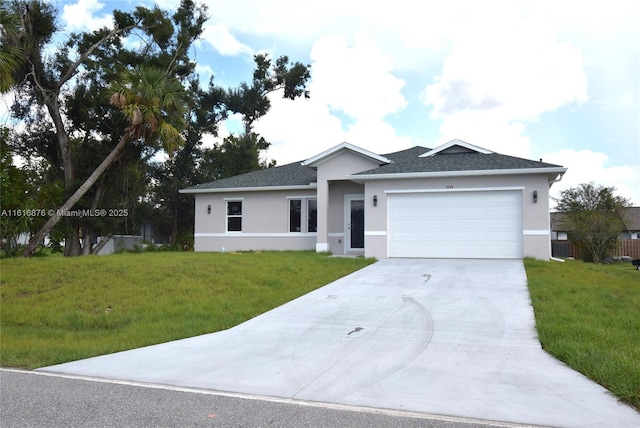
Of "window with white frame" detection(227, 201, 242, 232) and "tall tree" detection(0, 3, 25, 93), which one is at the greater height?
"tall tree" detection(0, 3, 25, 93)

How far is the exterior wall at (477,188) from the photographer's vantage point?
14203 millimetres

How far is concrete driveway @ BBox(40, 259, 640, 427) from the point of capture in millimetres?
4531

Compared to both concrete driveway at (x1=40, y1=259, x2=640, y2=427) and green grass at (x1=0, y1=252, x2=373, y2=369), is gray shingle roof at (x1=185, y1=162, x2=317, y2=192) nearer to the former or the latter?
green grass at (x1=0, y1=252, x2=373, y2=369)

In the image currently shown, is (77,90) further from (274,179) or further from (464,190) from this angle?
(464,190)

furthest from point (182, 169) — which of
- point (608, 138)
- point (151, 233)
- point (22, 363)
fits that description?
point (22, 363)

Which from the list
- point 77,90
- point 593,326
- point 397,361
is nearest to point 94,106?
point 77,90

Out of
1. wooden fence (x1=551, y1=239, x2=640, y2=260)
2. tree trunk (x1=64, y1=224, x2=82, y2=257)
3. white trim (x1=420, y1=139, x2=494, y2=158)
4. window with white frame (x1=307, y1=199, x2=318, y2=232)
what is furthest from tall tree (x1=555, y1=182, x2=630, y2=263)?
tree trunk (x1=64, y1=224, x2=82, y2=257)

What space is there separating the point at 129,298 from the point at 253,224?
401 inches

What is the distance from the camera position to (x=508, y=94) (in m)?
17.7

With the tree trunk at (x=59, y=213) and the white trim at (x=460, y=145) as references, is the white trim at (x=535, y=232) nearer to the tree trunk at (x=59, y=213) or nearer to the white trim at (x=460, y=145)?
the white trim at (x=460, y=145)

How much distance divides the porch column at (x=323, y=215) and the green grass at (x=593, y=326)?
26.2 ft

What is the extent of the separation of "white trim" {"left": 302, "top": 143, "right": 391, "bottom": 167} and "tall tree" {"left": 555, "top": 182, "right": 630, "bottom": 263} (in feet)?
52.5

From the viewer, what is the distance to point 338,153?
704 inches

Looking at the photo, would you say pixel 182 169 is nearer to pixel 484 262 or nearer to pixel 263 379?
pixel 484 262
